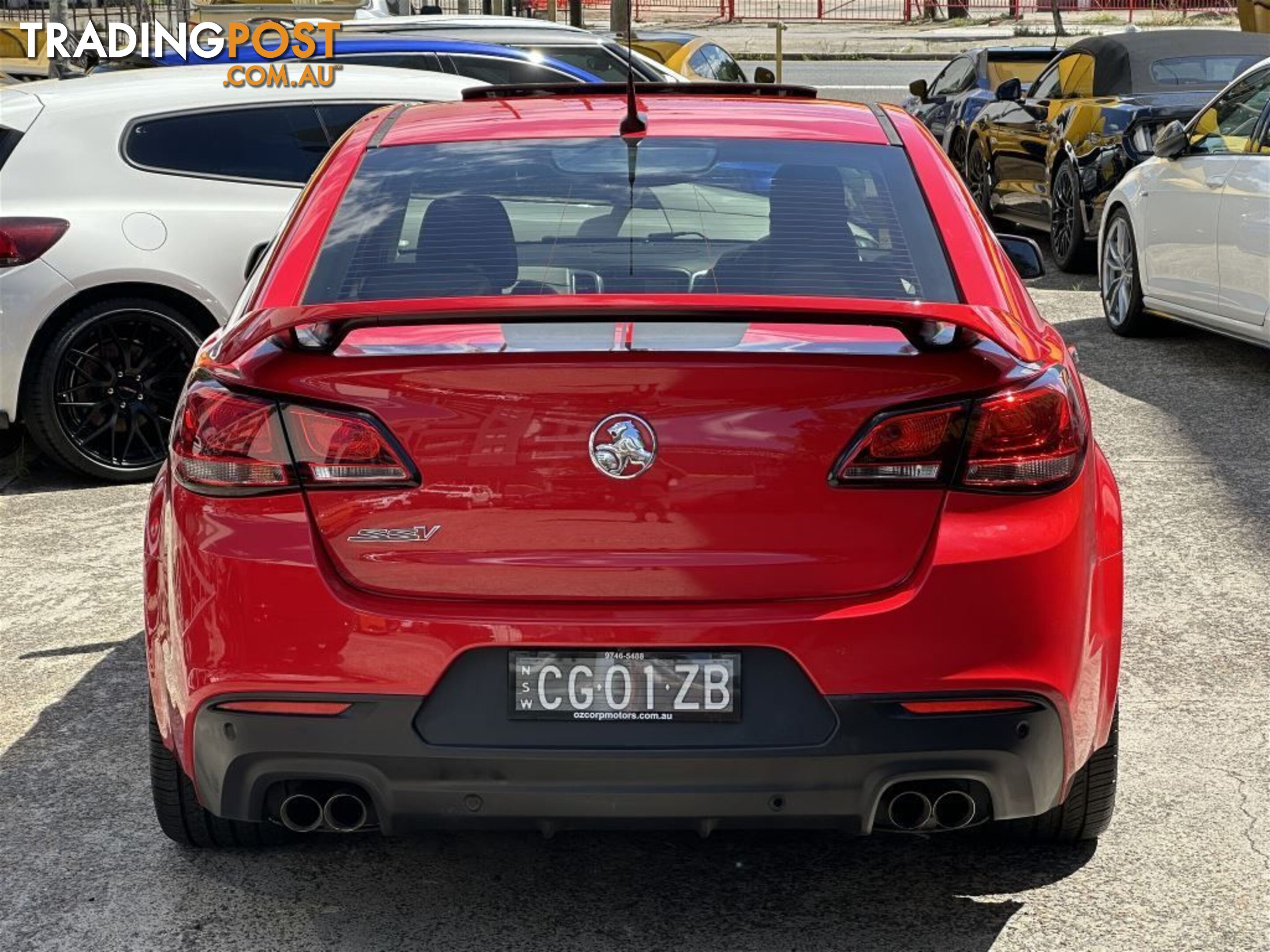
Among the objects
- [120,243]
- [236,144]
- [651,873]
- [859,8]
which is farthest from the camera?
[859,8]

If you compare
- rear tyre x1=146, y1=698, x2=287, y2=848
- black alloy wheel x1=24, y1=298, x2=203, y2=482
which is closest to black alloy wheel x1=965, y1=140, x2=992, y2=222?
black alloy wheel x1=24, y1=298, x2=203, y2=482

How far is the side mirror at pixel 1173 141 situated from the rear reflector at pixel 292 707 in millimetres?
7267

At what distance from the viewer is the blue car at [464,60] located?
11406mm

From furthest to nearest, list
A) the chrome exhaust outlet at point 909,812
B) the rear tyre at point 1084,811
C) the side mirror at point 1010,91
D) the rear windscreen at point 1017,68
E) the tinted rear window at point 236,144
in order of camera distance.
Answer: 1. the rear windscreen at point 1017,68
2. the side mirror at point 1010,91
3. the tinted rear window at point 236,144
4. the rear tyre at point 1084,811
5. the chrome exhaust outlet at point 909,812

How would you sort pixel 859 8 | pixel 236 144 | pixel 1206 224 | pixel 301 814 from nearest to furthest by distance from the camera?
pixel 301 814, pixel 236 144, pixel 1206 224, pixel 859 8

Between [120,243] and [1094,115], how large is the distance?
6.73 meters

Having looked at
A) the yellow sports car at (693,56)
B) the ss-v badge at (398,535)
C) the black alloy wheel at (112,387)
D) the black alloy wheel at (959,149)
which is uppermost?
the ss-v badge at (398,535)

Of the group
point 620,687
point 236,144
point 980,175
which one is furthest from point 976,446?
point 980,175

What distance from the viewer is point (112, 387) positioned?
24.9 ft

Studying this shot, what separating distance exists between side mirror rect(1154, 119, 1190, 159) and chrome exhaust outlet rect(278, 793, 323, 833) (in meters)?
7.20

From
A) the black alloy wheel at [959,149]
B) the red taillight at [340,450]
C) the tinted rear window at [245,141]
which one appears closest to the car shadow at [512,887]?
the red taillight at [340,450]

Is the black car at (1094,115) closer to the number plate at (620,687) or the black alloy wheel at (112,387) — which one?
the black alloy wheel at (112,387)

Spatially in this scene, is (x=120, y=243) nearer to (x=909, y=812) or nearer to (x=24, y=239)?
(x=24, y=239)

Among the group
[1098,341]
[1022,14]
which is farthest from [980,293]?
[1022,14]
